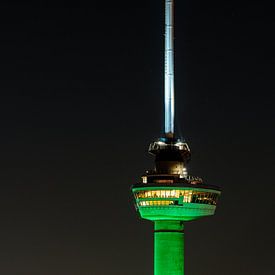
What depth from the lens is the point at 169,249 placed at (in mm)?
135875

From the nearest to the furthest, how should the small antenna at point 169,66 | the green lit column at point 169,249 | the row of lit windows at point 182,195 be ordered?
the green lit column at point 169,249
the row of lit windows at point 182,195
the small antenna at point 169,66

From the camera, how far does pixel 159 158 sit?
460 ft

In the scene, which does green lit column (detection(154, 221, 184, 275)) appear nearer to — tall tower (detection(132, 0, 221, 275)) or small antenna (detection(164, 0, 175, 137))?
tall tower (detection(132, 0, 221, 275))

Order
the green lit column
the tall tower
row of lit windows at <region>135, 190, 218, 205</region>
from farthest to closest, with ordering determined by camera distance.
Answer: row of lit windows at <region>135, 190, 218, 205</region> → the tall tower → the green lit column

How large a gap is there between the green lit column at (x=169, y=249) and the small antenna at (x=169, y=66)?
14136mm

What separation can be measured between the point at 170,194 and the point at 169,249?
7723 millimetres

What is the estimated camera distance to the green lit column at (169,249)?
135750 mm

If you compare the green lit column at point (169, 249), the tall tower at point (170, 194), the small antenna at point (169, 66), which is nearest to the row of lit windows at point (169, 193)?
the tall tower at point (170, 194)

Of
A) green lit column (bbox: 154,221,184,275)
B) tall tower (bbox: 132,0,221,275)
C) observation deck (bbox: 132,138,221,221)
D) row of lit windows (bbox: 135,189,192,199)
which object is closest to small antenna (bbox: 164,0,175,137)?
tall tower (bbox: 132,0,221,275)

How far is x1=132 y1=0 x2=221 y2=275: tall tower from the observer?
447ft

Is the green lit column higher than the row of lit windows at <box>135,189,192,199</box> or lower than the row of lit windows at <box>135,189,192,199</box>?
lower

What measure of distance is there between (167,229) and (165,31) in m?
29.1

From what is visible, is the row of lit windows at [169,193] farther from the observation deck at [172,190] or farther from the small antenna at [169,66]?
the small antenna at [169,66]

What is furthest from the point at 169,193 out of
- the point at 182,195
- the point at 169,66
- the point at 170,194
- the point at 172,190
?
the point at 169,66
